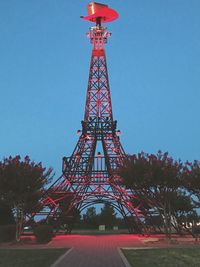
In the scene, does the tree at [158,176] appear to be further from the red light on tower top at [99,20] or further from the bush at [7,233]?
the red light on tower top at [99,20]

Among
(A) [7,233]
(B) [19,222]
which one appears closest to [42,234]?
(B) [19,222]

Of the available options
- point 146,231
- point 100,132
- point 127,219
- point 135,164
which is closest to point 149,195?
point 135,164

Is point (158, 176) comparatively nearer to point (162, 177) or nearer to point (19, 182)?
point (162, 177)

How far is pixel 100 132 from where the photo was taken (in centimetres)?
5725

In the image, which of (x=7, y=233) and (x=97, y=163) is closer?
(x=7, y=233)

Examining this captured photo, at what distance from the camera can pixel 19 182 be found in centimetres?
3173

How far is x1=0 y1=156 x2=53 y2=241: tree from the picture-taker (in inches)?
1248

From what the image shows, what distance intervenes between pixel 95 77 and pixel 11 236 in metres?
30.7

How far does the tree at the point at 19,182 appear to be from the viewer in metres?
31.7

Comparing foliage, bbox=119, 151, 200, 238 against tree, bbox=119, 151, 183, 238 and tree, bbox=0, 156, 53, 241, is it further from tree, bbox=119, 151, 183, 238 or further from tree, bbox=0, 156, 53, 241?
tree, bbox=0, 156, 53, 241

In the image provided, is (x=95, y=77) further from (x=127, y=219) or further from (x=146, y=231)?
(x=146, y=231)

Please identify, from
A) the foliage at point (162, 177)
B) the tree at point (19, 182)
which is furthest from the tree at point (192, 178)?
the tree at point (19, 182)

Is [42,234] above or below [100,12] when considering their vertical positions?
below

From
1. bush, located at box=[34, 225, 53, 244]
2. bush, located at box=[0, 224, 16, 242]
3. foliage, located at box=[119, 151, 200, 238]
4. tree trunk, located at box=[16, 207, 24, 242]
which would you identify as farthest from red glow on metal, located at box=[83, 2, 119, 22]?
bush, located at box=[34, 225, 53, 244]
